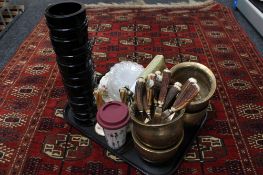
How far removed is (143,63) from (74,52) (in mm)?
668

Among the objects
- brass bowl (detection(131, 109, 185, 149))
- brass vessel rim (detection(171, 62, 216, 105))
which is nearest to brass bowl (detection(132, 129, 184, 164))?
brass bowl (detection(131, 109, 185, 149))

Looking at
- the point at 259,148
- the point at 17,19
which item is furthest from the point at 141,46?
the point at 17,19

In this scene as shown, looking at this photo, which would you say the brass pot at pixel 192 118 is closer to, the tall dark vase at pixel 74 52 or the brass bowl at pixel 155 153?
the brass bowl at pixel 155 153

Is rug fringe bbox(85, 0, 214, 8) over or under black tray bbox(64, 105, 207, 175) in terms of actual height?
over

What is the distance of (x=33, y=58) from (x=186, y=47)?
3.09 ft

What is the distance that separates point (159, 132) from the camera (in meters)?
0.92

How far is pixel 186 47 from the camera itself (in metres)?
1.74

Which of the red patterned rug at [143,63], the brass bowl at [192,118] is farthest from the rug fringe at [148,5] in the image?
the brass bowl at [192,118]

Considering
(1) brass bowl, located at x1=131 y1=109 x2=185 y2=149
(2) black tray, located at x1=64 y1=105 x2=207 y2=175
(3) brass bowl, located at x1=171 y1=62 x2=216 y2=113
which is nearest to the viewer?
(1) brass bowl, located at x1=131 y1=109 x2=185 y2=149

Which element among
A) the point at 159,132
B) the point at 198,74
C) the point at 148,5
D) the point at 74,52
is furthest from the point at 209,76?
the point at 148,5

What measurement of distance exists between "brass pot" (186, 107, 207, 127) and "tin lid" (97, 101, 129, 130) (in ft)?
0.82

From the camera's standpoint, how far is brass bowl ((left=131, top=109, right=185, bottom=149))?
0.91m

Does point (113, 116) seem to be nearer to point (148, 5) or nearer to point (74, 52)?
point (74, 52)

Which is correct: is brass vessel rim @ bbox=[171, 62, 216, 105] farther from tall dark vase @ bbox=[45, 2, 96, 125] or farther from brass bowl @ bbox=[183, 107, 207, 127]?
tall dark vase @ bbox=[45, 2, 96, 125]
